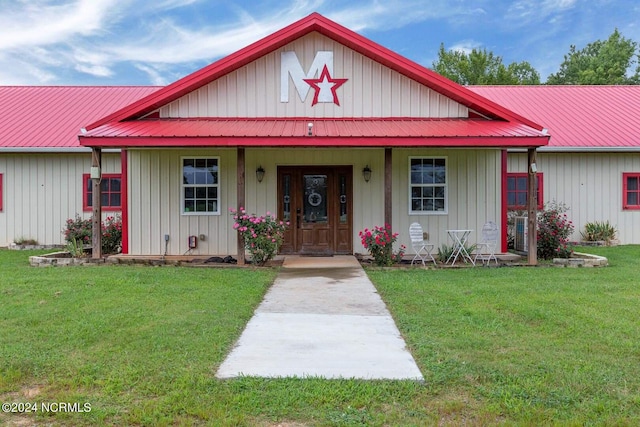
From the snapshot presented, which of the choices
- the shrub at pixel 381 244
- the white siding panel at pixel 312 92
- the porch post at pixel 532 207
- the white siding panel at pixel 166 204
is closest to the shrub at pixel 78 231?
the white siding panel at pixel 166 204

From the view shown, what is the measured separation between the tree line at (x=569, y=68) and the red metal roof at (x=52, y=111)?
27.5 meters

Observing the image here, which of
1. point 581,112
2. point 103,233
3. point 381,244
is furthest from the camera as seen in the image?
point 581,112

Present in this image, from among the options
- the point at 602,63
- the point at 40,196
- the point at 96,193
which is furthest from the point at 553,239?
the point at 602,63

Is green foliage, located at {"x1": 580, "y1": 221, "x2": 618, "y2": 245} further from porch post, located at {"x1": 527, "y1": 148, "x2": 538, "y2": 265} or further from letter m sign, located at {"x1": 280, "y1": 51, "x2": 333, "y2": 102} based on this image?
letter m sign, located at {"x1": 280, "y1": 51, "x2": 333, "y2": 102}

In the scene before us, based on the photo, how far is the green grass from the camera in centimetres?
325

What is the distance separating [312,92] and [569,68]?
123ft

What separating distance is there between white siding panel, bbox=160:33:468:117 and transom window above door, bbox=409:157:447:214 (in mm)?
1114

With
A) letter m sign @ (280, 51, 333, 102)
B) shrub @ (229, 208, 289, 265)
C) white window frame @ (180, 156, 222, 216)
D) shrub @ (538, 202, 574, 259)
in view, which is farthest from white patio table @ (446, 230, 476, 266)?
white window frame @ (180, 156, 222, 216)

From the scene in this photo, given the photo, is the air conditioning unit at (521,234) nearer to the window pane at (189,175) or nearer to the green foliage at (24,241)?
the window pane at (189,175)

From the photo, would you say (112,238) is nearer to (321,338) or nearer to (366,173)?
(366,173)

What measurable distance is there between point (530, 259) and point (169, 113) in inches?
317

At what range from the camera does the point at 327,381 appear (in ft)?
12.2

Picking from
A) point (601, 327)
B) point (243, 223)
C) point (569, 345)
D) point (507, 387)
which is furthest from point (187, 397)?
point (243, 223)

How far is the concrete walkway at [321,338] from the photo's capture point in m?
4.01
